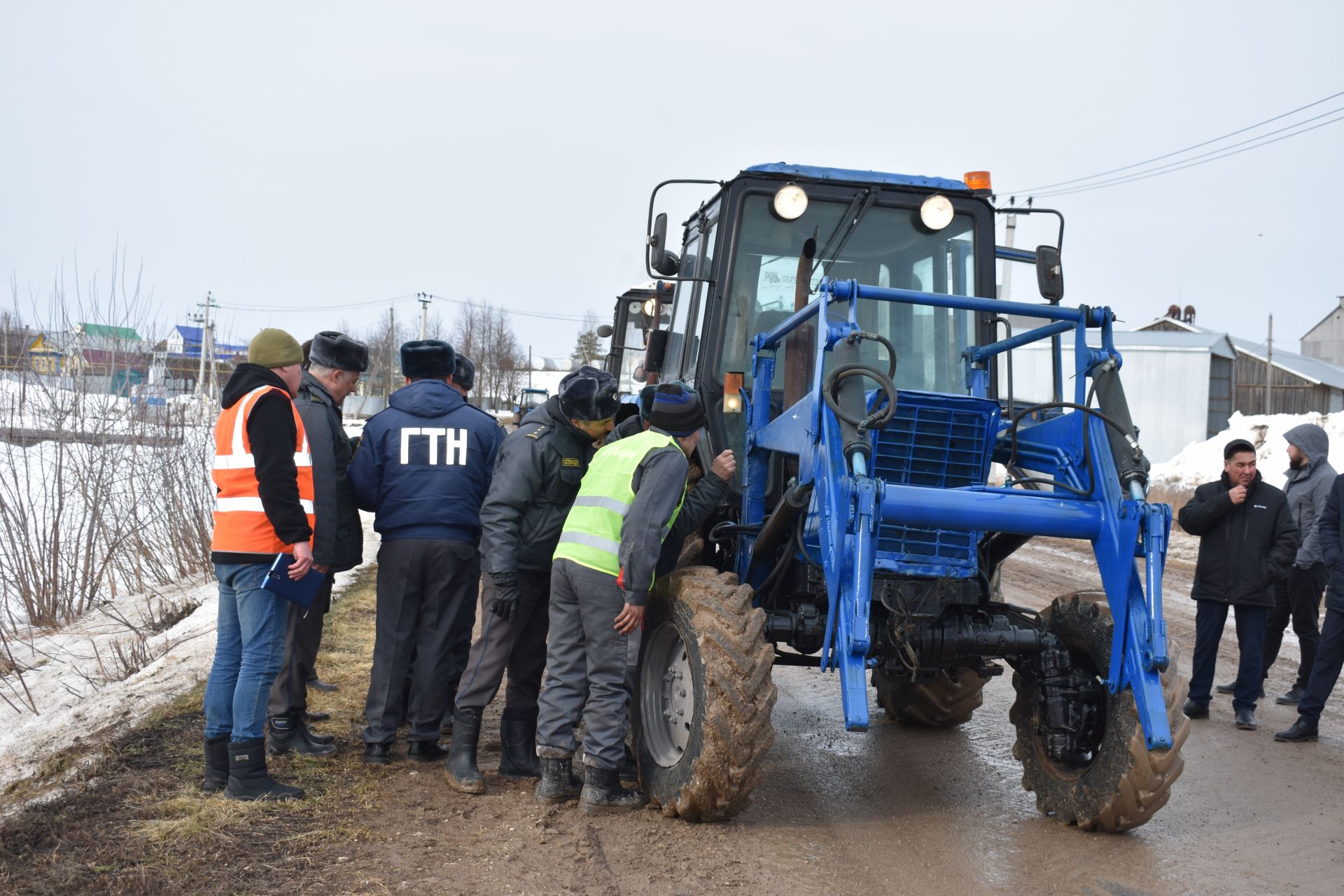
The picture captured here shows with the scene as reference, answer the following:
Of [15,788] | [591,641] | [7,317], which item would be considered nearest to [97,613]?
[7,317]

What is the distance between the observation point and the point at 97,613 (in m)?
8.91

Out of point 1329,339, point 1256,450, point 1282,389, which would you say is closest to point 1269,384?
point 1282,389

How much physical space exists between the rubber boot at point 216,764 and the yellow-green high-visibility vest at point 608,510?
1612mm

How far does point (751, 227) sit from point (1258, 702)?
4.63m

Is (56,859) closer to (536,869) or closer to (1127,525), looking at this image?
(536,869)

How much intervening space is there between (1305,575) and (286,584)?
6.54 meters

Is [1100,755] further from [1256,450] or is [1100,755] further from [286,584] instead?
[1256,450]

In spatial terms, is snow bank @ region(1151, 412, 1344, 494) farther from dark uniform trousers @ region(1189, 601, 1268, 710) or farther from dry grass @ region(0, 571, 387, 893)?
dry grass @ region(0, 571, 387, 893)

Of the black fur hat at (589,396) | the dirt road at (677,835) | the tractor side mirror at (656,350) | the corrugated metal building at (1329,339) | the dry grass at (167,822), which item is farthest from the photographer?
the corrugated metal building at (1329,339)

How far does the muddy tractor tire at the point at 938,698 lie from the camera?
605cm

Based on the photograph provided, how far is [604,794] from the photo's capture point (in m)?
4.59

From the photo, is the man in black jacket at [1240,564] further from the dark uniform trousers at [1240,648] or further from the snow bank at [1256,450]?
the snow bank at [1256,450]

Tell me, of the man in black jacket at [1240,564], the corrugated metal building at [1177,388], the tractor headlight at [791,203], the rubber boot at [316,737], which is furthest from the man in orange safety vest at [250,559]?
the corrugated metal building at [1177,388]

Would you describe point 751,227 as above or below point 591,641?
above
